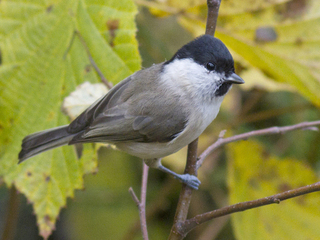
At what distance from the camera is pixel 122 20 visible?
108cm

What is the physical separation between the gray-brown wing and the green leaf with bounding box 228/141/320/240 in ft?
1.24

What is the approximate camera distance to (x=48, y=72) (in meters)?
1.19

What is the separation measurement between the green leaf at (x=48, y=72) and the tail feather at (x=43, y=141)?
0.06 metres

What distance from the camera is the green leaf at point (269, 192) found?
4.16ft

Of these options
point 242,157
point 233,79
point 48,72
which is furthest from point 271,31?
point 48,72

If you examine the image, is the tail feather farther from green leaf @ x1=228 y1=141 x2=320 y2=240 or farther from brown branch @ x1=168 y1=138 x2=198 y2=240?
green leaf @ x1=228 y1=141 x2=320 y2=240

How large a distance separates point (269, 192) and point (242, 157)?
18 centimetres

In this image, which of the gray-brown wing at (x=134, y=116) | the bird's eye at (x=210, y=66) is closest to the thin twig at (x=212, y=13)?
the bird's eye at (x=210, y=66)

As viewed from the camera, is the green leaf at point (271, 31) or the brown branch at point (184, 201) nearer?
the brown branch at point (184, 201)

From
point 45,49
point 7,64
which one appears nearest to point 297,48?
point 45,49

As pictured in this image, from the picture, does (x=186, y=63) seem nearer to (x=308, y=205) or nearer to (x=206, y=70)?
(x=206, y=70)

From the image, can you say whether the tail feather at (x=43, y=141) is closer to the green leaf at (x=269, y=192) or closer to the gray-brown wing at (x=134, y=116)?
the gray-brown wing at (x=134, y=116)

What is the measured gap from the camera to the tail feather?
1.08 meters

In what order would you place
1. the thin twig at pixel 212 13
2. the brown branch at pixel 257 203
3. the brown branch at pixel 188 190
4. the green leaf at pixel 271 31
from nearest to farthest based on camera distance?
1. the brown branch at pixel 257 203
2. the brown branch at pixel 188 190
3. the thin twig at pixel 212 13
4. the green leaf at pixel 271 31
